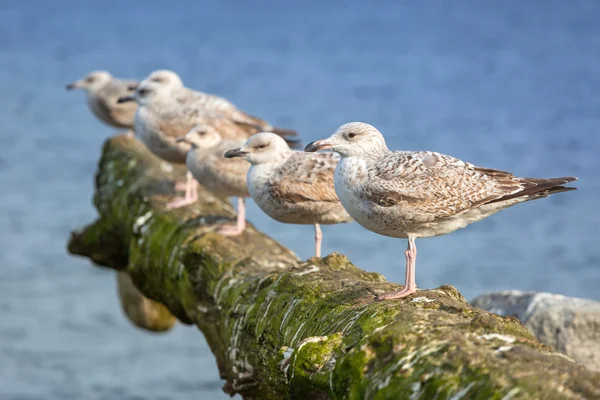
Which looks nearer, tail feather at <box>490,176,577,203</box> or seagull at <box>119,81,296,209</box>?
tail feather at <box>490,176,577,203</box>

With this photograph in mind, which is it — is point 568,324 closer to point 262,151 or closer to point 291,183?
point 291,183

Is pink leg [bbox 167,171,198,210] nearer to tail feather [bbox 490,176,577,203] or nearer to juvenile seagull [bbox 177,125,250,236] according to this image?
juvenile seagull [bbox 177,125,250,236]

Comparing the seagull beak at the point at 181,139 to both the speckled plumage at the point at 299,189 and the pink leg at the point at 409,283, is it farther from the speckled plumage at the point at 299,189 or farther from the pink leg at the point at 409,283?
the pink leg at the point at 409,283

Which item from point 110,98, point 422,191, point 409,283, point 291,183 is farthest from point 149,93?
point 409,283

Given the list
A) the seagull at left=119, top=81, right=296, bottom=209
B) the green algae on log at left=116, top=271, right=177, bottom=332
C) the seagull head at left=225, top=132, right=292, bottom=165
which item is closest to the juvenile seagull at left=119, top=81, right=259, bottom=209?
the seagull at left=119, top=81, right=296, bottom=209

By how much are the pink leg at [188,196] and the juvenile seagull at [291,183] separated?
1676 millimetres

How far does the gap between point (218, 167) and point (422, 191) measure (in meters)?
3.42

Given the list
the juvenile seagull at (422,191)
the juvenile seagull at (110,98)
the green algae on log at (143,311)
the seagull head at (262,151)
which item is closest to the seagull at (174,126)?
the seagull head at (262,151)

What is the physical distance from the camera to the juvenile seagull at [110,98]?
13.3 meters

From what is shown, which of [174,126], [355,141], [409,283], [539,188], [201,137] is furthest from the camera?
[174,126]

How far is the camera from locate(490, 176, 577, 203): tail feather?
5.78 meters

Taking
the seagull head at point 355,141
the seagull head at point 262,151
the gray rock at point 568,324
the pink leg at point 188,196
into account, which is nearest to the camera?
the seagull head at point 355,141

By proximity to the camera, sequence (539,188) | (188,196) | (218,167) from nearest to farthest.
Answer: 1. (539,188)
2. (218,167)
3. (188,196)

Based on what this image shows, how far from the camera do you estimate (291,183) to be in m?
7.60
